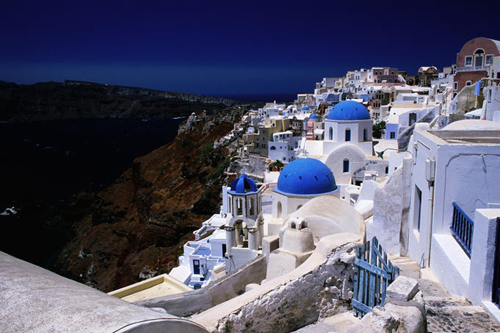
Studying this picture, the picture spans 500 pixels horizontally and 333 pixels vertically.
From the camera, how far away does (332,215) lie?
424 inches

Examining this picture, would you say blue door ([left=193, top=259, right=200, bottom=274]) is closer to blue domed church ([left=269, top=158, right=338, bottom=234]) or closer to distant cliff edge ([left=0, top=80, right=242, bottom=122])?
blue domed church ([left=269, top=158, right=338, bottom=234])

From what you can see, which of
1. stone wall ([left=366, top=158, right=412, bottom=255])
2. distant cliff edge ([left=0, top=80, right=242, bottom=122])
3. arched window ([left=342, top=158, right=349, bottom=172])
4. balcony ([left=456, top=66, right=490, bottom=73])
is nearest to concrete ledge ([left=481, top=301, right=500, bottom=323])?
stone wall ([left=366, top=158, right=412, bottom=255])

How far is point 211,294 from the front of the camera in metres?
9.21

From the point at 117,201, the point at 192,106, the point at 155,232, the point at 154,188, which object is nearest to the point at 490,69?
the point at 155,232

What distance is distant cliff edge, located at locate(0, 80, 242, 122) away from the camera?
164 m

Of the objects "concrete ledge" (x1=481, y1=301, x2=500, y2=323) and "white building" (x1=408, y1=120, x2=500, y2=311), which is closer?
"concrete ledge" (x1=481, y1=301, x2=500, y2=323)

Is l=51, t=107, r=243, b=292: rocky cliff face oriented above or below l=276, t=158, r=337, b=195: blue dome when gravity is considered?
below

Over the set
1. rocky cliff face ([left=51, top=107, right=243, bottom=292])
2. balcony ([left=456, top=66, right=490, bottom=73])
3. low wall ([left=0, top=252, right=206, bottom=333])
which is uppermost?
balcony ([left=456, top=66, right=490, bottom=73])

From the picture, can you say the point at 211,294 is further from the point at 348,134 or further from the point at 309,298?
the point at 348,134

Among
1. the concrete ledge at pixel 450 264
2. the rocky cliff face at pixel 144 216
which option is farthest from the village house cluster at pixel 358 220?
the rocky cliff face at pixel 144 216

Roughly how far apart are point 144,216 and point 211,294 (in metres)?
36.9

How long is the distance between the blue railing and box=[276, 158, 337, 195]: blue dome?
769 centimetres

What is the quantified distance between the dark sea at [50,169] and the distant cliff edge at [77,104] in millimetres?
35366

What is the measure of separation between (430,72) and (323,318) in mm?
58514
